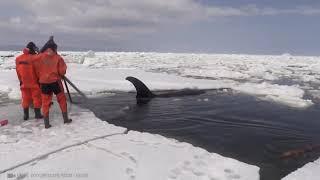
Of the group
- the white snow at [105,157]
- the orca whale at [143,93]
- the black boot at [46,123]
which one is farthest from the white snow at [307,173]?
the orca whale at [143,93]

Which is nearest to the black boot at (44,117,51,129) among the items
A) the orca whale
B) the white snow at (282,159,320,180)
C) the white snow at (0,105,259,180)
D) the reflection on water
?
the white snow at (0,105,259,180)

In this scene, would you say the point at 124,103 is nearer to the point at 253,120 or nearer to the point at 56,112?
the point at 56,112

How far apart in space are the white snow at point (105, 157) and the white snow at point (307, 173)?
1.88 feet

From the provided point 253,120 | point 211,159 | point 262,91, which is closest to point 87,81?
point 262,91

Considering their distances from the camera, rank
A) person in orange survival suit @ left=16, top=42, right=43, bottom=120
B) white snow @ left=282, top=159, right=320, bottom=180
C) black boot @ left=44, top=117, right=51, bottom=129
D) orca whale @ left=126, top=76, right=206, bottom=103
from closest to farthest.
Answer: white snow @ left=282, top=159, right=320, bottom=180 → black boot @ left=44, top=117, right=51, bottom=129 → person in orange survival suit @ left=16, top=42, right=43, bottom=120 → orca whale @ left=126, top=76, right=206, bottom=103

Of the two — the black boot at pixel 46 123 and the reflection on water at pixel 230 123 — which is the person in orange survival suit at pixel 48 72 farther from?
the reflection on water at pixel 230 123

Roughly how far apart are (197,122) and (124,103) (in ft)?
10.9

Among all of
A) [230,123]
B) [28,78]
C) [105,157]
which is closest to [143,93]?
[230,123]

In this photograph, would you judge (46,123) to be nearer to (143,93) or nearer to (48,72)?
(48,72)

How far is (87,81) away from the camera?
17.5 m

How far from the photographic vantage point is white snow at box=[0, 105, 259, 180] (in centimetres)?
536

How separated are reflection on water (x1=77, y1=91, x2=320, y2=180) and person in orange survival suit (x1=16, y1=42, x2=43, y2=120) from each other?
6.11 ft

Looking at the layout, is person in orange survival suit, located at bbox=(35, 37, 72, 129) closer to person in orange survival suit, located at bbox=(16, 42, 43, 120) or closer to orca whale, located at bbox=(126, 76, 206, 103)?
person in orange survival suit, located at bbox=(16, 42, 43, 120)

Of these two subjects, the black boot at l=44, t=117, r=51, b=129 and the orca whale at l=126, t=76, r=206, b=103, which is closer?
the black boot at l=44, t=117, r=51, b=129
